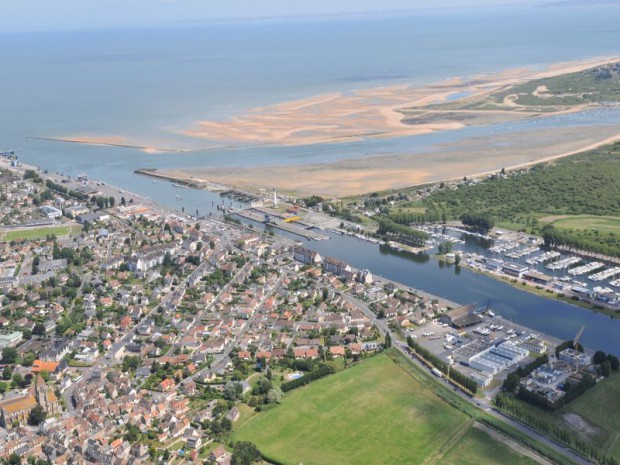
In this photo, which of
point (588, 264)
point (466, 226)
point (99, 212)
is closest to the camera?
point (588, 264)

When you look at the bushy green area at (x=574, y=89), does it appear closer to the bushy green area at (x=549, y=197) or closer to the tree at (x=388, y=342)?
the bushy green area at (x=549, y=197)

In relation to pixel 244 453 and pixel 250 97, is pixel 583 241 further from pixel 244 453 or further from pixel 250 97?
pixel 250 97

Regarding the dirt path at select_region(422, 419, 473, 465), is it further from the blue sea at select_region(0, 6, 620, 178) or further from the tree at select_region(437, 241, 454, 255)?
the blue sea at select_region(0, 6, 620, 178)

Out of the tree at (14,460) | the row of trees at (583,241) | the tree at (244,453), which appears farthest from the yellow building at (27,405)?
the row of trees at (583,241)

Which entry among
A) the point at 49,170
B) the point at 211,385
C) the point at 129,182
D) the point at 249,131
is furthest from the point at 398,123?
the point at 211,385

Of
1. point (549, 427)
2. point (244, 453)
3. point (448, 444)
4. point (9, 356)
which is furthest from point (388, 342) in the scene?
point (9, 356)

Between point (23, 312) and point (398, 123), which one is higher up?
point (398, 123)

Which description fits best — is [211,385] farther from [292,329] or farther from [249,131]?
[249,131]
